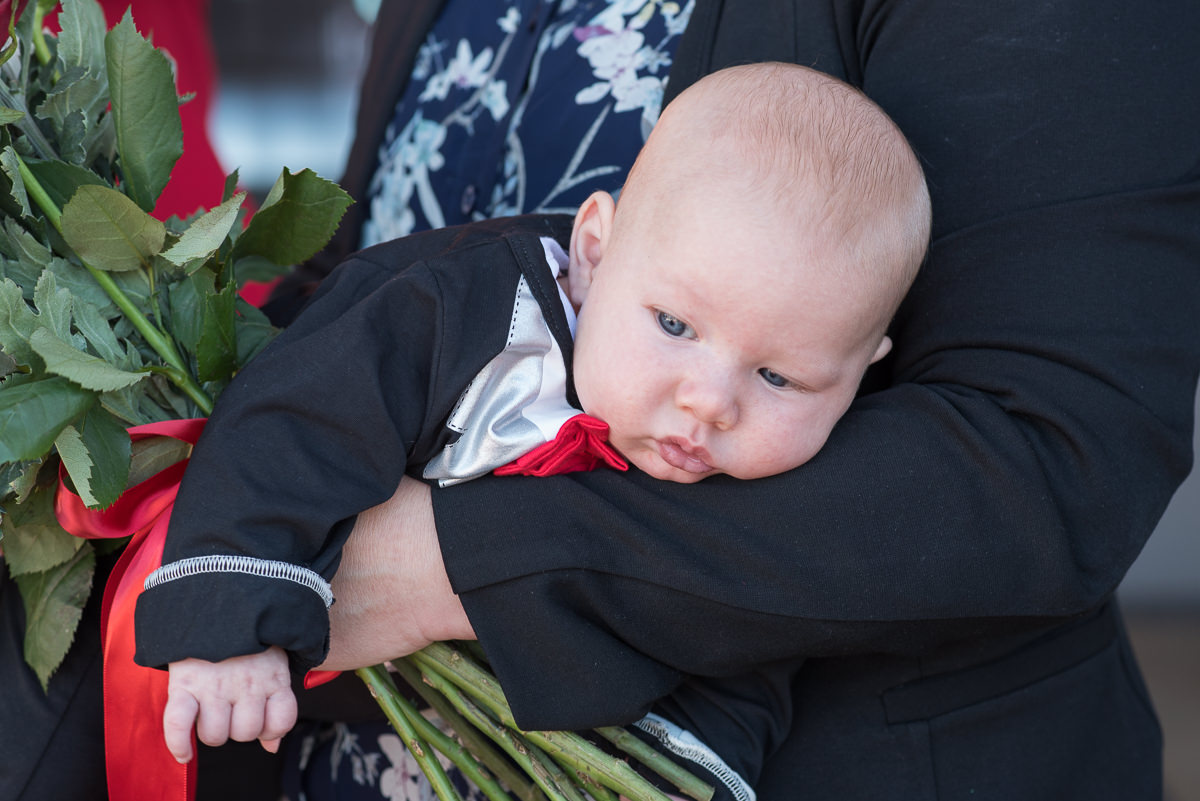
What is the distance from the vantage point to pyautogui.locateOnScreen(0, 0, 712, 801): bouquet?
88 centimetres

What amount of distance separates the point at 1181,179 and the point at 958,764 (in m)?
0.60

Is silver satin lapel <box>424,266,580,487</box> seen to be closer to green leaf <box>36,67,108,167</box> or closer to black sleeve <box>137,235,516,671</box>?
black sleeve <box>137,235,516,671</box>

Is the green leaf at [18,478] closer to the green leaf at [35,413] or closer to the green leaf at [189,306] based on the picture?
the green leaf at [35,413]

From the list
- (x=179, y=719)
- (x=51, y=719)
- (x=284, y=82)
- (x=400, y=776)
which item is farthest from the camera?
(x=284, y=82)

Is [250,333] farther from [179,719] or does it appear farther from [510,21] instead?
[510,21]

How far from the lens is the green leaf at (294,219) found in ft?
3.23

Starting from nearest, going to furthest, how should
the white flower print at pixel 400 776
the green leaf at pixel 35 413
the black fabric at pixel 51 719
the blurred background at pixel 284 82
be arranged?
the green leaf at pixel 35 413, the black fabric at pixel 51 719, the white flower print at pixel 400 776, the blurred background at pixel 284 82

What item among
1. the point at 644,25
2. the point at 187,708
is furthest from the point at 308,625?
the point at 644,25

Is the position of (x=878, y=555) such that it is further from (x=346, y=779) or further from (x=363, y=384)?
(x=346, y=779)

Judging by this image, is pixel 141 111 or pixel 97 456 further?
pixel 141 111

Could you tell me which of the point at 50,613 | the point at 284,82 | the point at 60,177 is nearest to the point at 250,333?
the point at 60,177

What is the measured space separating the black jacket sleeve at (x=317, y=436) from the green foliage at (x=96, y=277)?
0.08m

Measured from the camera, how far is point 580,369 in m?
0.95

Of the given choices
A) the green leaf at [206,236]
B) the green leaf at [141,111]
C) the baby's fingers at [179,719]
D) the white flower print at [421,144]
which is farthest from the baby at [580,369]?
the white flower print at [421,144]
